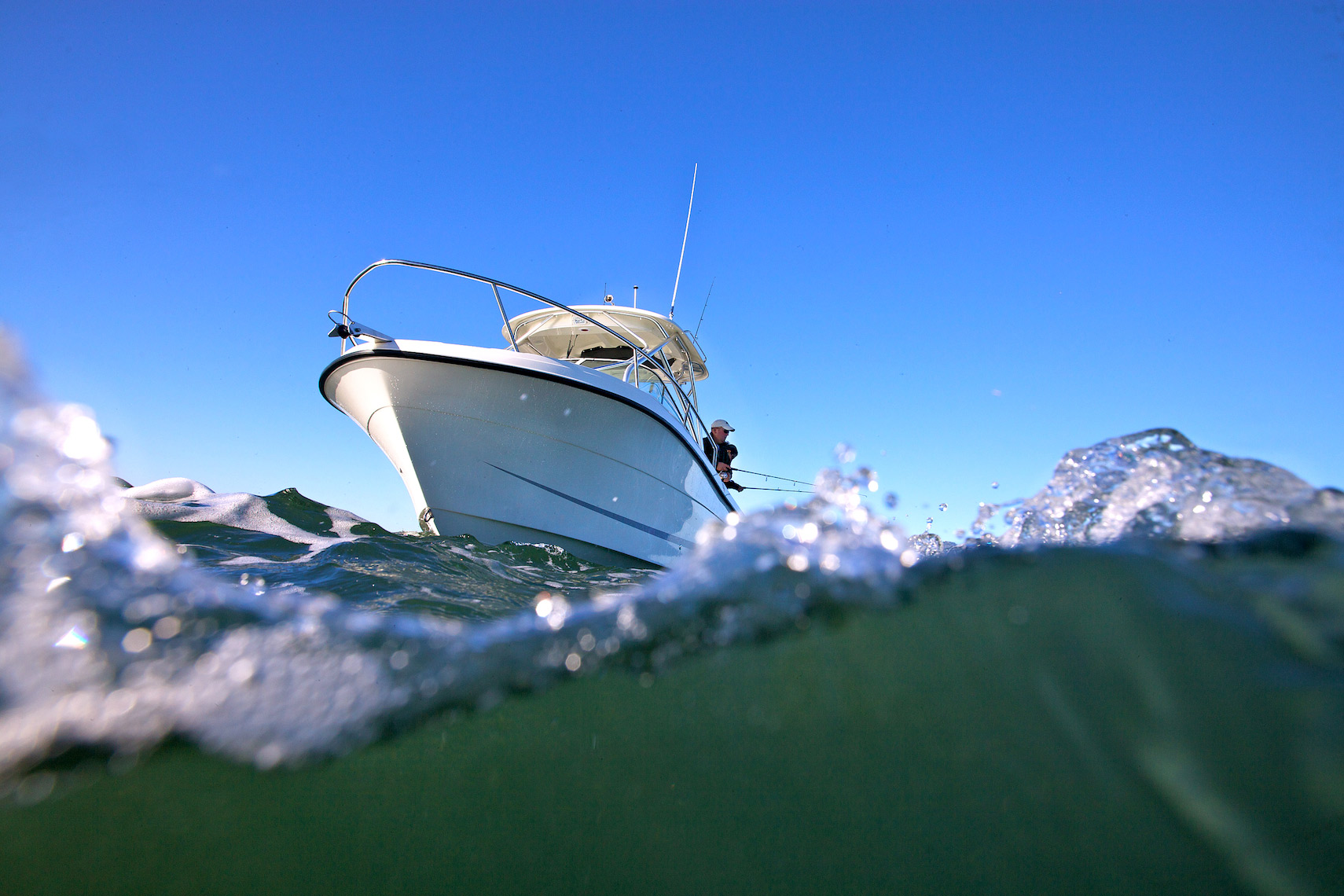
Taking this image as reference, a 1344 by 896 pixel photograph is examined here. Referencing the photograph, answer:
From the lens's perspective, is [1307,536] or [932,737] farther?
[932,737]

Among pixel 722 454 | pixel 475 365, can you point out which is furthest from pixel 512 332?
pixel 722 454

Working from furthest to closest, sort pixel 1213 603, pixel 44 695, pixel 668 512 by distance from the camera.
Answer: pixel 668 512
pixel 1213 603
pixel 44 695

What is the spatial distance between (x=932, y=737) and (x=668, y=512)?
200 inches

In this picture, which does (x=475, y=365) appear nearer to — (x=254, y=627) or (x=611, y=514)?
(x=611, y=514)

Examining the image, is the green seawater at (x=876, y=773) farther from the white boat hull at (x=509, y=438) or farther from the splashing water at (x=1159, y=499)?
the white boat hull at (x=509, y=438)

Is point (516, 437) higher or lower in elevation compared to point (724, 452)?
lower

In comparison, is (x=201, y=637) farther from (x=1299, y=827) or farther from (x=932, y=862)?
(x=1299, y=827)

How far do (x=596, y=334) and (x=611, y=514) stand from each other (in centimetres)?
265

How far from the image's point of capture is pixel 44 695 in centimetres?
122

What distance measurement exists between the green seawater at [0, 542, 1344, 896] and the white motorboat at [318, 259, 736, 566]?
4.08 metres

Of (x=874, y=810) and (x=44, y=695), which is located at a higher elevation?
(x=44, y=695)

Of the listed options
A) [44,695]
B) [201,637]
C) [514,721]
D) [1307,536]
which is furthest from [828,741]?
[44,695]

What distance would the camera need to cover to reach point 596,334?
772 cm

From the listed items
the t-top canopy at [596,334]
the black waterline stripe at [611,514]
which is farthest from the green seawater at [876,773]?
the t-top canopy at [596,334]
